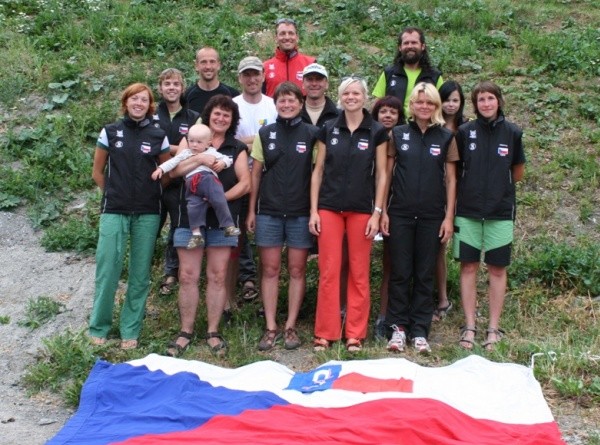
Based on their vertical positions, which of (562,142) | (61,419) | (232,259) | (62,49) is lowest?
(61,419)

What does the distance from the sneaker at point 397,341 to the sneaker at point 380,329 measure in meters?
0.16

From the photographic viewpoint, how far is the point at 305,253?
791cm

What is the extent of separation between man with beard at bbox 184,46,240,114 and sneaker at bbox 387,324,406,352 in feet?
9.40

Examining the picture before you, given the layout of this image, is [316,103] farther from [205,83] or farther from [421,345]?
[421,345]

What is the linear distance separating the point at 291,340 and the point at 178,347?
1.01 meters

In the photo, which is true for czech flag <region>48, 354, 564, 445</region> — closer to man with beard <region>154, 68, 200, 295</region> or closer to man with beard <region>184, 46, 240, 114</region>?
man with beard <region>154, 68, 200, 295</region>

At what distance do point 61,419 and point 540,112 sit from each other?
25.5 ft

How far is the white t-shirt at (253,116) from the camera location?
8.42 meters

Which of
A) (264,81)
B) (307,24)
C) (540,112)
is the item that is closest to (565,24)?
(540,112)

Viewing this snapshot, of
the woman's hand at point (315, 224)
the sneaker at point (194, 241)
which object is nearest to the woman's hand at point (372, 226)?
the woman's hand at point (315, 224)

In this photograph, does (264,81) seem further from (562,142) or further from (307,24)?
(307,24)

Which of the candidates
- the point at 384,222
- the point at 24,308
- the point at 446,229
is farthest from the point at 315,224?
the point at 24,308

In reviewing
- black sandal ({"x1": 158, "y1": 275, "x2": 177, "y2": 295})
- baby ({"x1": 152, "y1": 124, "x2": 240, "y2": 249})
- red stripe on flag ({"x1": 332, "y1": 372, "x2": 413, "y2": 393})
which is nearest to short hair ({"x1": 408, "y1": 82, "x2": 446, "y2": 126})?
baby ({"x1": 152, "y1": 124, "x2": 240, "y2": 249})

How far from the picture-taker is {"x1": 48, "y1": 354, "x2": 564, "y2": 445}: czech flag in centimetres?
580
